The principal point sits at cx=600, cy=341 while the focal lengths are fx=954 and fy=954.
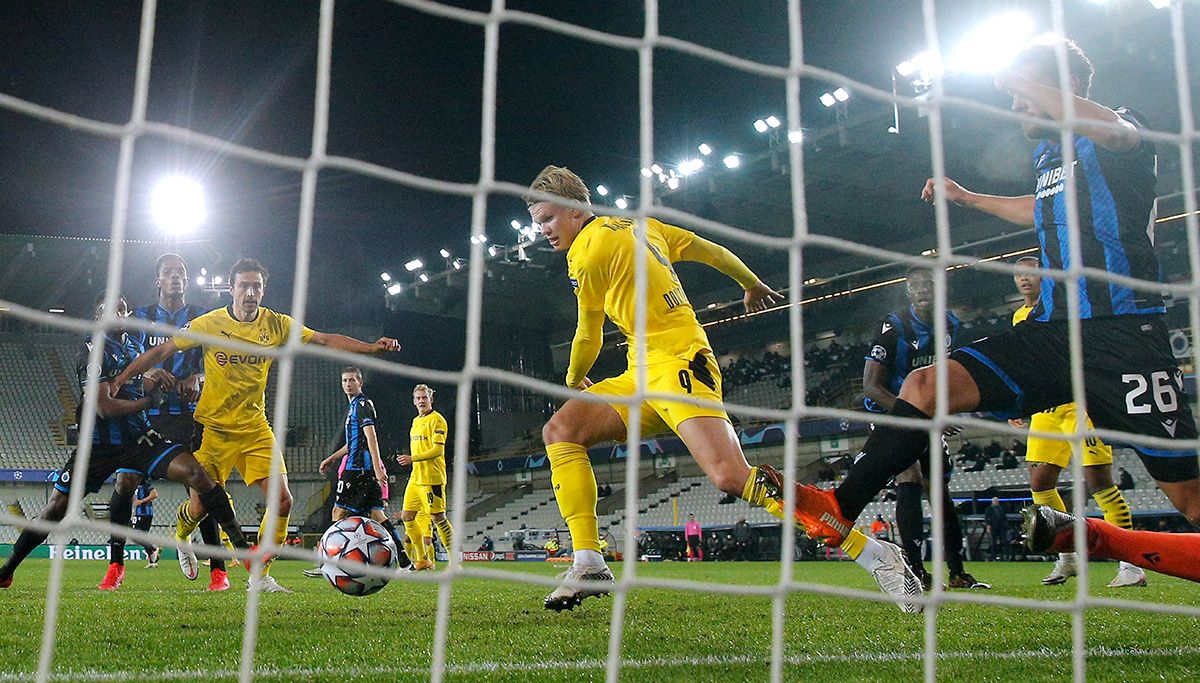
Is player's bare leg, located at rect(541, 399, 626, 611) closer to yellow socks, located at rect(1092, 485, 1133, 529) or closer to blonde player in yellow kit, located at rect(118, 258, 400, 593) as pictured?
blonde player in yellow kit, located at rect(118, 258, 400, 593)

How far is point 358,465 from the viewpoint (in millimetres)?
9117

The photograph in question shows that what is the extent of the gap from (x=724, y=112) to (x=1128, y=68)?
692 cm

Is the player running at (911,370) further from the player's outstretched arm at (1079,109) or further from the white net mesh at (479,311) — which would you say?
the white net mesh at (479,311)

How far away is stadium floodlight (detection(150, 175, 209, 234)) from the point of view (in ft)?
71.9

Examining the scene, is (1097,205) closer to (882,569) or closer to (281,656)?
(882,569)

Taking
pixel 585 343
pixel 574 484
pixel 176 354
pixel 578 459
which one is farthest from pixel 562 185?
pixel 176 354

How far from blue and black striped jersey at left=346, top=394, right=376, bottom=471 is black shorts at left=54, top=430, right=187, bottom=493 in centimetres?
290

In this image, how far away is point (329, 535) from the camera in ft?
15.6

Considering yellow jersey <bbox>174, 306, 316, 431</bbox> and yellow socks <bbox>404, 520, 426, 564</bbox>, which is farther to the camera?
yellow socks <bbox>404, 520, 426, 564</bbox>

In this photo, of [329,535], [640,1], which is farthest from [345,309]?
[329,535]

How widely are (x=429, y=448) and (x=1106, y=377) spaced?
323 inches

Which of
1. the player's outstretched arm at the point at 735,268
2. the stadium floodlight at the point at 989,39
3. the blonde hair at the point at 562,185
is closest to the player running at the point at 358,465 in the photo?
the player's outstretched arm at the point at 735,268

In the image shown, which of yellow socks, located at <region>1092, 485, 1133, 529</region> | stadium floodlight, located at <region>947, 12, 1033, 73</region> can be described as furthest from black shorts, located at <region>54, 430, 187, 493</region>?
stadium floodlight, located at <region>947, 12, 1033, 73</region>

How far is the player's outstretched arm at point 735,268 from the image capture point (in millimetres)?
4312
